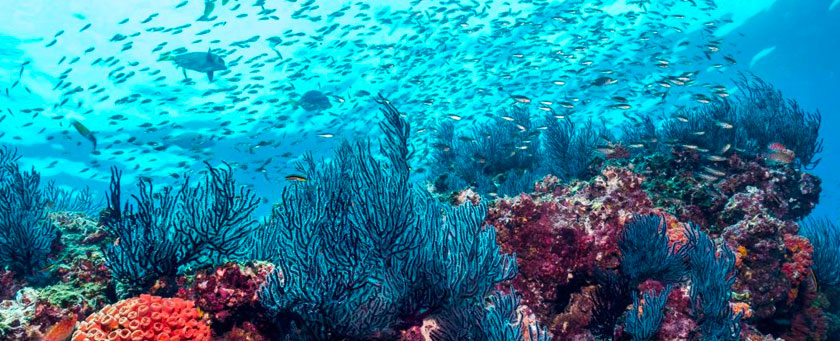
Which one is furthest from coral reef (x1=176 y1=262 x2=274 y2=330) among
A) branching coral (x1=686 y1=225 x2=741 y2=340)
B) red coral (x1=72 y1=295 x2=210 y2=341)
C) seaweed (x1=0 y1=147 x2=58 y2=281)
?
branching coral (x1=686 y1=225 x2=741 y2=340)

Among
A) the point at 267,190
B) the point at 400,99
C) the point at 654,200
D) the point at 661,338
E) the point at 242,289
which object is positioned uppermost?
the point at 242,289

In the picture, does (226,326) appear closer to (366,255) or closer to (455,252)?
(366,255)

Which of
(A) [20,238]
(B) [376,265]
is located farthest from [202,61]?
(B) [376,265]

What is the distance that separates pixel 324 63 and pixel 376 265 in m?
21.4

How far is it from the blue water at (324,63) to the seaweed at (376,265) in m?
10.3

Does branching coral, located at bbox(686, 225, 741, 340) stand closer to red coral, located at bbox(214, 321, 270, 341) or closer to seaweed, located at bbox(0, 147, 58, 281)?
red coral, located at bbox(214, 321, 270, 341)

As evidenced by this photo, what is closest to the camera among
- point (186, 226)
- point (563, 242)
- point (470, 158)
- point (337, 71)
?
point (186, 226)

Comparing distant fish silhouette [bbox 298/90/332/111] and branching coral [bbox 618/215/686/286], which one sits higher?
branching coral [bbox 618/215/686/286]

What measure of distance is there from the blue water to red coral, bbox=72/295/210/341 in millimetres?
10901

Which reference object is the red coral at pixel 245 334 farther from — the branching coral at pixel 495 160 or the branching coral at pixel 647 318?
the branching coral at pixel 495 160

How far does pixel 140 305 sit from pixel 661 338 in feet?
17.9

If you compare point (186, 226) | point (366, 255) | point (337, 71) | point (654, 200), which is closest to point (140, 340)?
point (186, 226)

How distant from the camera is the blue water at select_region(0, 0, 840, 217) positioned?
18672 mm

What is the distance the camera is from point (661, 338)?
4.88 m
